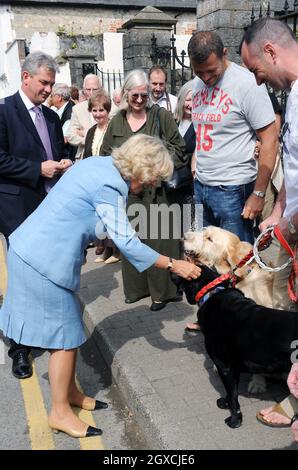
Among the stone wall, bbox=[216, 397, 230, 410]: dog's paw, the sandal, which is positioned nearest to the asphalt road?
bbox=[216, 397, 230, 410]: dog's paw

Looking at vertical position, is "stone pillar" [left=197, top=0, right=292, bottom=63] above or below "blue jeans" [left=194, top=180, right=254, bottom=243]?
above

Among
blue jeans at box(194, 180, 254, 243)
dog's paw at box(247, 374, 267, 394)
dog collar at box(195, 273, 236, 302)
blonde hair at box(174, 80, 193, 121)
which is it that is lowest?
dog's paw at box(247, 374, 267, 394)

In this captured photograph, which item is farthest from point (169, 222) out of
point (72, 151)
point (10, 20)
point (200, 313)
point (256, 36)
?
point (10, 20)

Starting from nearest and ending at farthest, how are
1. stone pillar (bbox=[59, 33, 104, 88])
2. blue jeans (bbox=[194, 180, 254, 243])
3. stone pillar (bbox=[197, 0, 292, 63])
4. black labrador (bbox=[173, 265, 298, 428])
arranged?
black labrador (bbox=[173, 265, 298, 428])
blue jeans (bbox=[194, 180, 254, 243])
stone pillar (bbox=[197, 0, 292, 63])
stone pillar (bbox=[59, 33, 104, 88])

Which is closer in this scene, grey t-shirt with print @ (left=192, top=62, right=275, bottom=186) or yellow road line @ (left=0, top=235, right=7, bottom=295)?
grey t-shirt with print @ (left=192, top=62, right=275, bottom=186)

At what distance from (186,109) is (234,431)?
12.5 feet

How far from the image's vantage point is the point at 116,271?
6.11 meters

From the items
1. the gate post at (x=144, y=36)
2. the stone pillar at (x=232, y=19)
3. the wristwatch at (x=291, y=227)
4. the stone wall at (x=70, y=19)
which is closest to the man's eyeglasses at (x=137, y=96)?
the wristwatch at (x=291, y=227)

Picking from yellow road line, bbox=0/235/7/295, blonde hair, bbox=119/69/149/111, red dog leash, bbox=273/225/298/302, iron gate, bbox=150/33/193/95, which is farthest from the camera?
iron gate, bbox=150/33/193/95

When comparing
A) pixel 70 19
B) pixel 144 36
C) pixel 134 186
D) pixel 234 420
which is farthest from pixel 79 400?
pixel 70 19

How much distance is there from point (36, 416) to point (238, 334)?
1676 millimetres

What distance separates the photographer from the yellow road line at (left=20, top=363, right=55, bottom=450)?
3.11 m

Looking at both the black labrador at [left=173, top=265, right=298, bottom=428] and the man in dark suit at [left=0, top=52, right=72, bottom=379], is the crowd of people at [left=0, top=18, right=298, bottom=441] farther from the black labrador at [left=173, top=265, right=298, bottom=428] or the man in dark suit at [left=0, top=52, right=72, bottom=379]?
the black labrador at [left=173, top=265, right=298, bottom=428]

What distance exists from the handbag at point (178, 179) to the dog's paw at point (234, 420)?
235 cm
